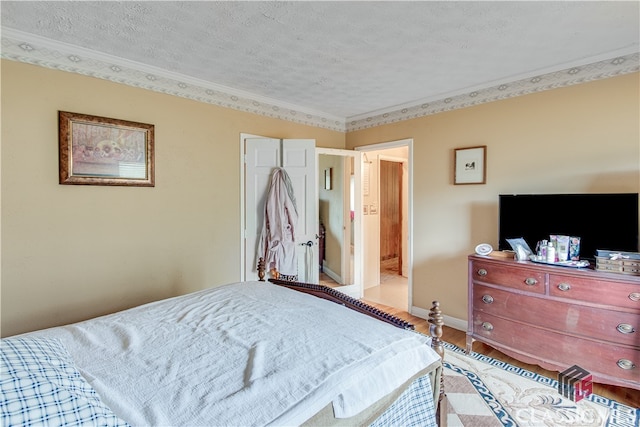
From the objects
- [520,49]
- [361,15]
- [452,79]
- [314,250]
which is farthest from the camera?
[314,250]

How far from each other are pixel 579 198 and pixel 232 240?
10.0 ft

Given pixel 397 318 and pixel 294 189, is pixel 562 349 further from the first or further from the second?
pixel 294 189

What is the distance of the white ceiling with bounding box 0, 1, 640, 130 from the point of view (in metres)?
1.85

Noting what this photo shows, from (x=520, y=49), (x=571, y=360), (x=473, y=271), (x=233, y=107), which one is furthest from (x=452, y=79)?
(x=571, y=360)

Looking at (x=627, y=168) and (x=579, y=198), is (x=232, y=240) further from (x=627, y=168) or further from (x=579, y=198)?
(x=627, y=168)

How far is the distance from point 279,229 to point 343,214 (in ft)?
4.32

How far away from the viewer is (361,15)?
190 centimetres

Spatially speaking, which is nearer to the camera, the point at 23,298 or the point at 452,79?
the point at 23,298

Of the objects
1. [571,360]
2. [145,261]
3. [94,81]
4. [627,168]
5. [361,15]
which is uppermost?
[361,15]

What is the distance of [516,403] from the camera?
207cm

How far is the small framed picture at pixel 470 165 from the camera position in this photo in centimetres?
307

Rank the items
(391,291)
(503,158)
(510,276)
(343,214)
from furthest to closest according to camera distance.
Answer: (391,291) < (343,214) < (503,158) < (510,276)

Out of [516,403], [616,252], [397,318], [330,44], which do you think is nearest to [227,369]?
[397,318]

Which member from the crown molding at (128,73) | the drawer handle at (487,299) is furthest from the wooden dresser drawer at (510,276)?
the crown molding at (128,73)
